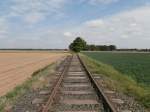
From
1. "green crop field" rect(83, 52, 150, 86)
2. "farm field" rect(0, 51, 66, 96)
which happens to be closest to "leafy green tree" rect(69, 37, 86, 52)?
"green crop field" rect(83, 52, 150, 86)

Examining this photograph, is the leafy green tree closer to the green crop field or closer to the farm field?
Answer: the green crop field

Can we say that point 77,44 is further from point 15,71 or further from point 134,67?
point 15,71

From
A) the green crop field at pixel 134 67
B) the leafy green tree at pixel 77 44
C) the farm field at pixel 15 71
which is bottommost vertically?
the green crop field at pixel 134 67

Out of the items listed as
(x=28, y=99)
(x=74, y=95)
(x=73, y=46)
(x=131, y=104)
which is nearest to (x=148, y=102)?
(x=131, y=104)

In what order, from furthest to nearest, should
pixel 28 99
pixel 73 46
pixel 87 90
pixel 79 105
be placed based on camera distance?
pixel 73 46
pixel 87 90
pixel 28 99
pixel 79 105

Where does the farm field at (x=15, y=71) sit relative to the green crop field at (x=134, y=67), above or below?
above

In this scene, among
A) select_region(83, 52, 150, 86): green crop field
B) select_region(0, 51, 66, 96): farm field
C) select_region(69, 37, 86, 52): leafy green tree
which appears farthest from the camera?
select_region(69, 37, 86, 52): leafy green tree

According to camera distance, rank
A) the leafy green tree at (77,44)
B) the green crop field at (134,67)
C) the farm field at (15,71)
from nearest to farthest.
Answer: the farm field at (15,71) → the green crop field at (134,67) → the leafy green tree at (77,44)

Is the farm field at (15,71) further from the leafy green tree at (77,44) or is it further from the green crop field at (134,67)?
the leafy green tree at (77,44)

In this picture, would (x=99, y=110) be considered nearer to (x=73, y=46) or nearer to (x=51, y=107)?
(x=51, y=107)

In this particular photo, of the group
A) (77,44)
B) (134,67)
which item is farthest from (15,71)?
(77,44)

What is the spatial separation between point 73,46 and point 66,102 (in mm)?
155669

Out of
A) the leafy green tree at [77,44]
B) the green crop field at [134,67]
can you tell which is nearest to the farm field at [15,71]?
the green crop field at [134,67]

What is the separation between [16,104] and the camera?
31.9 ft
